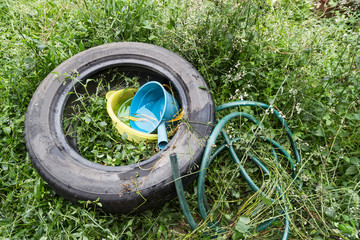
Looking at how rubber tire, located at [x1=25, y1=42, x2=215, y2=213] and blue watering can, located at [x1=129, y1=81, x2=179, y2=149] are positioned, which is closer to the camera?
rubber tire, located at [x1=25, y1=42, x2=215, y2=213]

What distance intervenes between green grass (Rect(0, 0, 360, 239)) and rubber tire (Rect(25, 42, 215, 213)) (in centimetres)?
24

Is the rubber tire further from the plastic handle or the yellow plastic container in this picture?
the yellow plastic container

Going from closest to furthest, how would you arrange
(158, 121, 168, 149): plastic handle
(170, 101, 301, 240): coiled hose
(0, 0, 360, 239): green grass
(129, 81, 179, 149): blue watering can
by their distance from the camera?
(170, 101, 301, 240): coiled hose, (0, 0, 360, 239): green grass, (158, 121, 168, 149): plastic handle, (129, 81, 179, 149): blue watering can

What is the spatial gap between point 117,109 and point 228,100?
1.03 metres

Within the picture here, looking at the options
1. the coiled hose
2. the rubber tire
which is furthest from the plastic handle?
the coiled hose

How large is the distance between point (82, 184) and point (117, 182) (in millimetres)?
225

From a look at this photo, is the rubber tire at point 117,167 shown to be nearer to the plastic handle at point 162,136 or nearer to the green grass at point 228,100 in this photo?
the plastic handle at point 162,136

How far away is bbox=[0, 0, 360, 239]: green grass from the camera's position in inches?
71.0

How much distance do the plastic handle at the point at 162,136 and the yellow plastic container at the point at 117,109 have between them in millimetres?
88

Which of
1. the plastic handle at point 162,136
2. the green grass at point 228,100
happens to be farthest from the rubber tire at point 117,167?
the green grass at point 228,100

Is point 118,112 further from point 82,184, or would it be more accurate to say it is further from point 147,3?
point 147,3

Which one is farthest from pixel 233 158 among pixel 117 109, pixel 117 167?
pixel 117 109

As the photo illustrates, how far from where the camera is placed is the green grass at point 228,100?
1.80 metres

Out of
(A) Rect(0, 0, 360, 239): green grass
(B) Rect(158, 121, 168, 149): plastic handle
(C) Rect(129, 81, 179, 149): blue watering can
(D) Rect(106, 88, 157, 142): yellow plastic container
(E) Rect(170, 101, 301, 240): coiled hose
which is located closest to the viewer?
(E) Rect(170, 101, 301, 240): coiled hose
